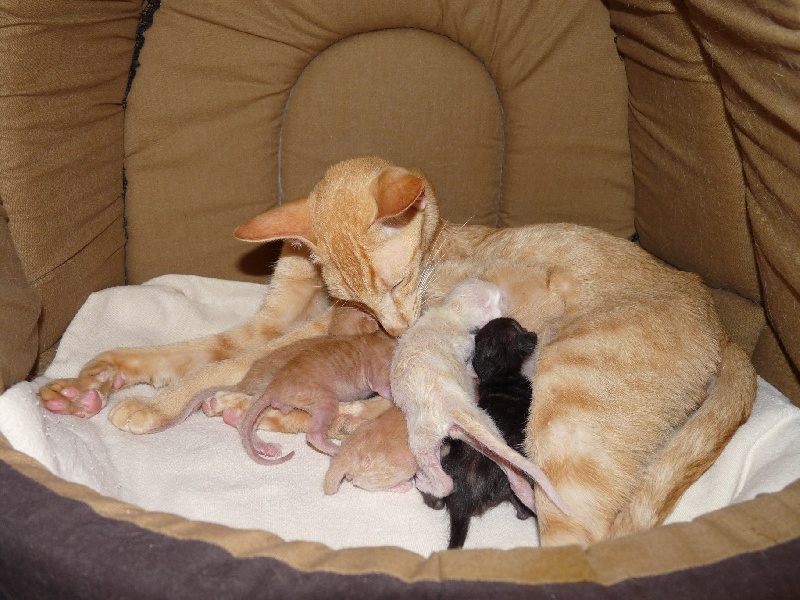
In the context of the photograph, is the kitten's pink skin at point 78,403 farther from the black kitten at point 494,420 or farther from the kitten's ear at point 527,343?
the kitten's ear at point 527,343

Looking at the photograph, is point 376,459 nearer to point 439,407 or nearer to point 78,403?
point 439,407

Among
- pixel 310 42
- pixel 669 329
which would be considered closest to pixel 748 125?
pixel 669 329

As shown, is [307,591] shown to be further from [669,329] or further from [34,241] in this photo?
[34,241]

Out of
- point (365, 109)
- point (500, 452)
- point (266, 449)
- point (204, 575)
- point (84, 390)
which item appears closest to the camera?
point (204, 575)

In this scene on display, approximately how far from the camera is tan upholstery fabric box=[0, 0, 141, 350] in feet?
8.25

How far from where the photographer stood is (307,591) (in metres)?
1.59

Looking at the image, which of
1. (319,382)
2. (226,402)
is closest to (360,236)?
(319,382)

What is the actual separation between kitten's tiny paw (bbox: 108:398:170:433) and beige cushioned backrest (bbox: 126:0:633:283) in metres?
0.87

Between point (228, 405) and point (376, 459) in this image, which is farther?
point (228, 405)

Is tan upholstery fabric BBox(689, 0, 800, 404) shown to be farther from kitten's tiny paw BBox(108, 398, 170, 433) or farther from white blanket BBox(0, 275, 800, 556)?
kitten's tiny paw BBox(108, 398, 170, 433)

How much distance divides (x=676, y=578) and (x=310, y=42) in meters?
2.29

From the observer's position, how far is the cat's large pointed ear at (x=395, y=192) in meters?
2.10

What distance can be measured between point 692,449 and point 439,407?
686 mm

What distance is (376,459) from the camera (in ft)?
7.27
